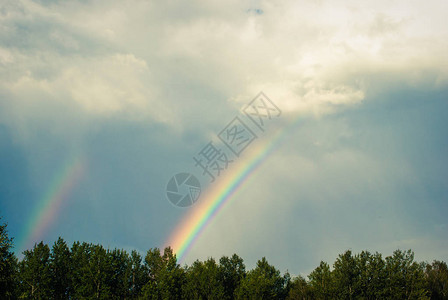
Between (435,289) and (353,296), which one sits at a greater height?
(353,296)

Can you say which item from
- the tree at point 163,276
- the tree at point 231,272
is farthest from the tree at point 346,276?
the tree at point 163,276

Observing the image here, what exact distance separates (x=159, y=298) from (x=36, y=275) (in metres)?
22.1

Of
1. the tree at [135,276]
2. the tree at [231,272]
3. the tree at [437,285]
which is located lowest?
the tree at [437,285]

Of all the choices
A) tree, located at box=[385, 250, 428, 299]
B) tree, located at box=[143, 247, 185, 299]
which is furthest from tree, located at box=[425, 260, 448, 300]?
tree, located at box=[143, 247, 185, 299]

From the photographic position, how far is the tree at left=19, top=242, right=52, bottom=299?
63844 mm

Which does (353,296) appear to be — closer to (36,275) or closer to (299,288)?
(299,288)

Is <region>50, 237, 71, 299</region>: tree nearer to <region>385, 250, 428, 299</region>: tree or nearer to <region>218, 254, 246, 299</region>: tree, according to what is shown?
<region>218, 254, 246, 299</region>: tree

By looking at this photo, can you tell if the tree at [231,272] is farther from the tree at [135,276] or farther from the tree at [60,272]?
the tree at [60,272]

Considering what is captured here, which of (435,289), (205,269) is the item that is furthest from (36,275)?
→ (435,289)

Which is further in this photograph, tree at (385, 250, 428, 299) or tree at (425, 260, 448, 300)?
tree at (425, 260, 448, 300)

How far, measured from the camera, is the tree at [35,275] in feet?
209

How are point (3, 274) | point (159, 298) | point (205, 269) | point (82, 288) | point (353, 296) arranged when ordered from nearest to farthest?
point (3, 274)
point (82, 288)
point (159, 298)
point (353, 296)
point (205, 269)

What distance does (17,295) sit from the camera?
61.4 metres

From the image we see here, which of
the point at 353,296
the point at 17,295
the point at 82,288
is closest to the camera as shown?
the point at 17,295
